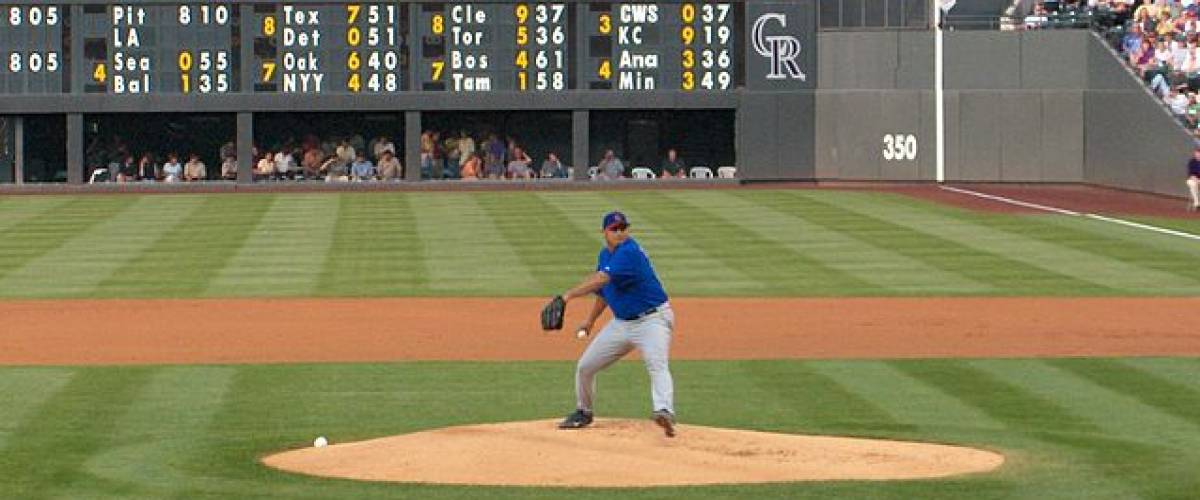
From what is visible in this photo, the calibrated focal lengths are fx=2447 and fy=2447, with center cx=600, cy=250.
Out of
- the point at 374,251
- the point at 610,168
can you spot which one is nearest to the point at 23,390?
the point at 374,251

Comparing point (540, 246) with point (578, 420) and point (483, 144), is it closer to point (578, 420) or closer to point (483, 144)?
point (483, 144)

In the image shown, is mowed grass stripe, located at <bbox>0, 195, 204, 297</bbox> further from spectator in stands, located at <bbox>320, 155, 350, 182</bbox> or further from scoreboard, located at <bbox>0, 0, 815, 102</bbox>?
spectator in stands, located at <bbox>320, 155, 350, 182</bbox>

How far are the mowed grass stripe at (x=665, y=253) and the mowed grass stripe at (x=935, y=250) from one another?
288 centimetres

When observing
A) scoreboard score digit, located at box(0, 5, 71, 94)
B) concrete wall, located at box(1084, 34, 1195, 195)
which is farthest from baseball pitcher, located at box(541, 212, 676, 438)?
scoreboard score digit, located at box(0, 5, 71, 94)

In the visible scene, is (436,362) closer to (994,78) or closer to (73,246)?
(73,246)

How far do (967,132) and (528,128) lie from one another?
8.99 m

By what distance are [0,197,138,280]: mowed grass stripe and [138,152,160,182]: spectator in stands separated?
2.02m

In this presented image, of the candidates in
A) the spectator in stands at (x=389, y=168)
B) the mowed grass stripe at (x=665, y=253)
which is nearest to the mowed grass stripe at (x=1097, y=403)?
the mowed grass stripe at (x=665, y=253)

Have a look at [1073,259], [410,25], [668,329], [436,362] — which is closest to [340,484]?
Answer: [668,329]

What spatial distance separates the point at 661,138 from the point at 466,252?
14.8 meters

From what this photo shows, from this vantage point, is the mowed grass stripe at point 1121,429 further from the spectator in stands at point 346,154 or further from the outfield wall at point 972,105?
the spectator in stands at point 346,154

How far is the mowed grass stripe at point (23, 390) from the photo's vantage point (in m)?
18.4

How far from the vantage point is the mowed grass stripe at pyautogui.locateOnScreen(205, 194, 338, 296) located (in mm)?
31219

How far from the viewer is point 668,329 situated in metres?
17.0
